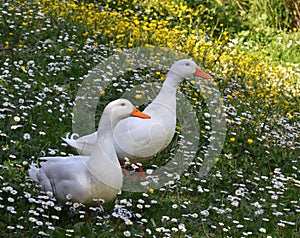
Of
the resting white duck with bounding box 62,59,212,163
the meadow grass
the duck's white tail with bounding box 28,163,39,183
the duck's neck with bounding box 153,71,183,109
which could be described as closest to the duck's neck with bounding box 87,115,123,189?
the meadow grass

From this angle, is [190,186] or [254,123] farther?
[254,123]

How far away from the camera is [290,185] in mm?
5246

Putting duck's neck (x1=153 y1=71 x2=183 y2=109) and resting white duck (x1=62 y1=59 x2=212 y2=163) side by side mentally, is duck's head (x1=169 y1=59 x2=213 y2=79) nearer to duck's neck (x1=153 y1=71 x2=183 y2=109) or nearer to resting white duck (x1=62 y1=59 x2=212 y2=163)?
duck's neck (x1=153 y1=71 x2=183 y2=109)

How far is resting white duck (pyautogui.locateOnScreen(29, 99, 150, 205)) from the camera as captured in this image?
3930mm

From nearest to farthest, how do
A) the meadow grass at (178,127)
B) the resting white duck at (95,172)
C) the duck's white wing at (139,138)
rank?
the resting white duck at (95,172), the meadow grass at (178,127), the duck's white wing at (139,138)

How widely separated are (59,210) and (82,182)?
25cm

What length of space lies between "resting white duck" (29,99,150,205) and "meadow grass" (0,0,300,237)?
101mm

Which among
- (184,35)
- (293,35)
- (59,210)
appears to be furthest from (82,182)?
(293,35)

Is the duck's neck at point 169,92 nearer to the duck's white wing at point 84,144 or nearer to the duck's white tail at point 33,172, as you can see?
the duck's white wing at point 84,144

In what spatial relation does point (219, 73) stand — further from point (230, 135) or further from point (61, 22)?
point (61, 22)

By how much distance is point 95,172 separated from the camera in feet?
12.9

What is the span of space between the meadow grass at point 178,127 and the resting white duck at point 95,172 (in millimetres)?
101

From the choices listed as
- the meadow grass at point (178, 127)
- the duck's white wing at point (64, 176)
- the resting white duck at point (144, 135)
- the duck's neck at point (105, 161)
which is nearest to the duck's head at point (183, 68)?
the resting white duck at point (144, 135)

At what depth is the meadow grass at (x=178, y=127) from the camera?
420cm
